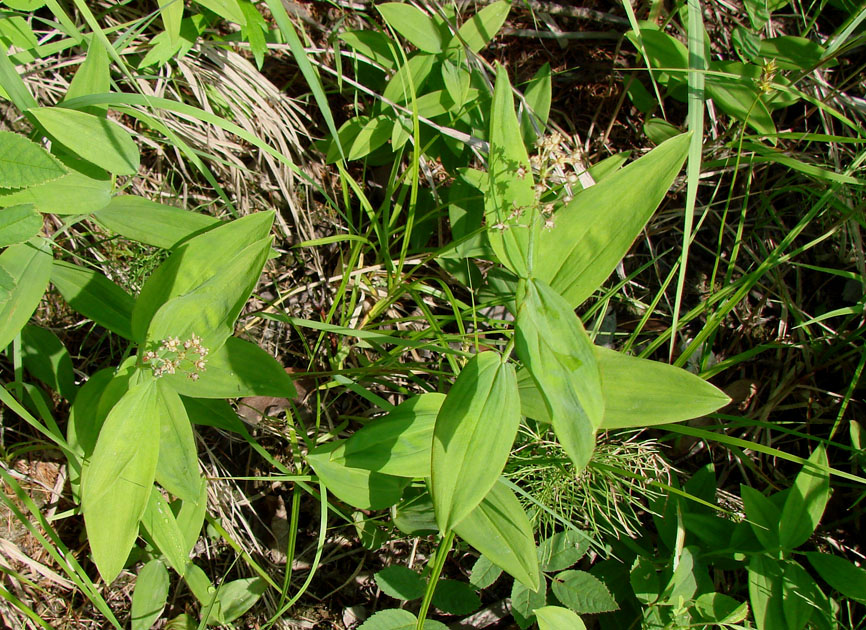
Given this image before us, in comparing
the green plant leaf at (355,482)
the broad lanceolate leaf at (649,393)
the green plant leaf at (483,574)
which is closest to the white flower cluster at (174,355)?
the green plant leaf at (355,482)

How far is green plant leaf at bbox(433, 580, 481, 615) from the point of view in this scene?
92.9 inches

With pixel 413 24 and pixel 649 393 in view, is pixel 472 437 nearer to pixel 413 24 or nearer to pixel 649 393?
pixel 649 393

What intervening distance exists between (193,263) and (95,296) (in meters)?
0.38

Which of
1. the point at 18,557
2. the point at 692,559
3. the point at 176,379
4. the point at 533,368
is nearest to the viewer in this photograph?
the point at 533,368

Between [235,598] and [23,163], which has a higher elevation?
[23,163]

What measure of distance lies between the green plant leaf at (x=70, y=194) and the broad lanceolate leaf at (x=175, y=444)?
0.61 m

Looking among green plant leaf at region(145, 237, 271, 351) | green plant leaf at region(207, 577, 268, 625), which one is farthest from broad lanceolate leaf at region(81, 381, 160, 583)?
green plant leaf at region(207, 577, 268, 625)

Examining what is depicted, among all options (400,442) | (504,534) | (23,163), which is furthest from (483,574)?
(23,163)

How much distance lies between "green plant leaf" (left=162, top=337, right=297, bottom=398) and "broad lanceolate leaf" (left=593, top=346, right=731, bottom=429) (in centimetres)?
94

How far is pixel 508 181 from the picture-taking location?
1.77 meters

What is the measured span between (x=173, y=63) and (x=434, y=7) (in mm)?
1103

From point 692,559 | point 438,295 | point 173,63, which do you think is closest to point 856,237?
point 692,559

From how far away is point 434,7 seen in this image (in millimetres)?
2494

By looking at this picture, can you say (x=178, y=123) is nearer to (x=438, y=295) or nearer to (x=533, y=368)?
(x=438, y=295)
